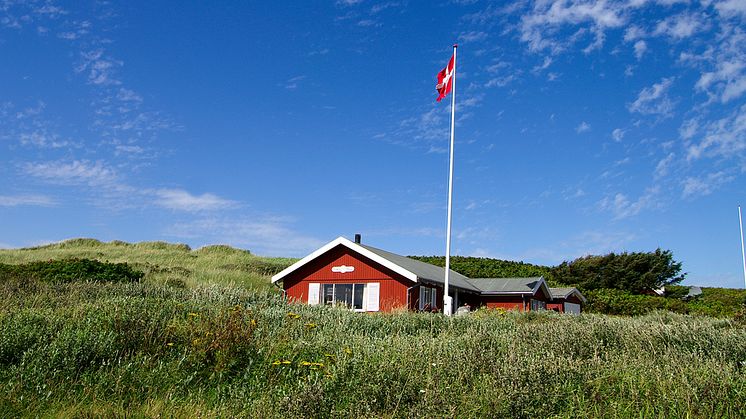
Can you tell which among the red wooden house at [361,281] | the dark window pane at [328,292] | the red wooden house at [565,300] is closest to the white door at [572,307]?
the red wooden house at [565,300]

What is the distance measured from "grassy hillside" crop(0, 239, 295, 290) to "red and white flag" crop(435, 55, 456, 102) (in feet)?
41.9

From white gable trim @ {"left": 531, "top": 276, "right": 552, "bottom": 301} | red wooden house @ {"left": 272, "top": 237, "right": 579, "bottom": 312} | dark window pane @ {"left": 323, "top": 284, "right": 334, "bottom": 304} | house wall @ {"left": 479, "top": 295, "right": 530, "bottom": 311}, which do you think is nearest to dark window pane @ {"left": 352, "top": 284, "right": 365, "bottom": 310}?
red wooden house @ {"left": 272, "top": 237, "right": 579, "bottom": 312}

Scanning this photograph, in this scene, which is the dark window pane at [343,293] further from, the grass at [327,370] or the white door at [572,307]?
the grass at [327,370]

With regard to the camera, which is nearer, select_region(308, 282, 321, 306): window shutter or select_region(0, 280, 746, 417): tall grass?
select_region(0, 280, 746, 417): tall grass

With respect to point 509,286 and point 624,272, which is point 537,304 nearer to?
point 509,286

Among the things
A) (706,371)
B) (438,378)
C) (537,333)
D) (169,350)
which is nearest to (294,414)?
(438,378)

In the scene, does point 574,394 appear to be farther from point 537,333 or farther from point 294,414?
point 537,333

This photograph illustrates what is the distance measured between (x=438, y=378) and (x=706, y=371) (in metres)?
3.28

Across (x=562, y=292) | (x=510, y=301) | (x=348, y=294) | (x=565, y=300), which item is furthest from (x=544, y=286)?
(x=348, y=294)

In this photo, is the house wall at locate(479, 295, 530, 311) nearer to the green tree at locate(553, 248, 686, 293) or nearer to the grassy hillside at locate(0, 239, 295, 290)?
the grassy hillside at locate(0, 239, 295, 290)

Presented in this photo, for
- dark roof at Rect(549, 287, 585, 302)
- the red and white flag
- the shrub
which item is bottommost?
dark roof at Rect(549, 287, 585, 302)

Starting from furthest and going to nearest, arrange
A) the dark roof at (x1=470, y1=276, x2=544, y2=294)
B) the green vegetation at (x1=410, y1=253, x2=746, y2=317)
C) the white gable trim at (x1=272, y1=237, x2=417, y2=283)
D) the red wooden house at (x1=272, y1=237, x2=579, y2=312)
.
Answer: the green vegetation at (x1=410, y1=253, x2=746, y2=317)
the dark roof at (x1=470, y1=276, x2=544, y2=294)
the red wooden house at (x1=272, y1=237, x2=579, y2=312)
the white gable trim at (x1=272, y1=237, x2=417, y2=283)

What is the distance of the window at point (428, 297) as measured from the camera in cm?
→ 2725

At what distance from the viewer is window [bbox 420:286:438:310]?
27.2 m
